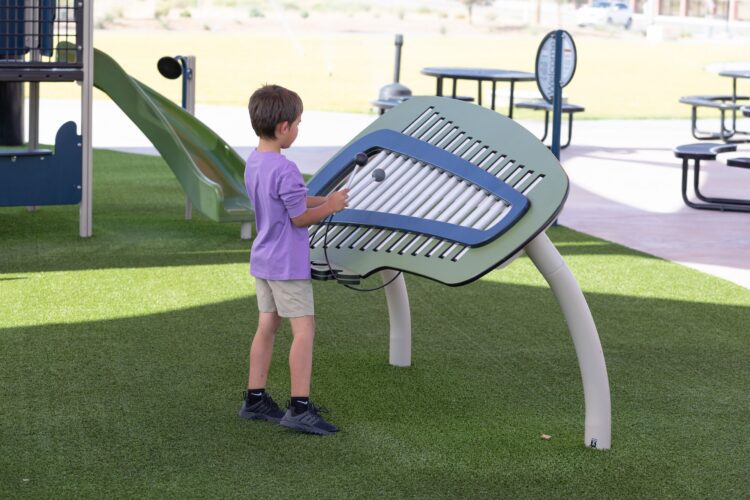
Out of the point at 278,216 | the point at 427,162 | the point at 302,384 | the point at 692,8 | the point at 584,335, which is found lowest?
the point at 302,384

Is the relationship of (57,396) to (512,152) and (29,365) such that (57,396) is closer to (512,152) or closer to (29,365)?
(29,365)

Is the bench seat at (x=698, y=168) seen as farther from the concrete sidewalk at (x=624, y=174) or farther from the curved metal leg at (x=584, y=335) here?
the curved metal leg at (x=584, y=335)

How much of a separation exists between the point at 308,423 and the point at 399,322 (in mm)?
916

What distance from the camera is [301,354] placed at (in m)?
3.73

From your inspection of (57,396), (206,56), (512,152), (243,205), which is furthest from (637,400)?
(206,56)

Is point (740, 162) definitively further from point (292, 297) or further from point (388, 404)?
point (292, 297)

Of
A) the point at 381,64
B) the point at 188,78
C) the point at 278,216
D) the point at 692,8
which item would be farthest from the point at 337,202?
the point at 692,8

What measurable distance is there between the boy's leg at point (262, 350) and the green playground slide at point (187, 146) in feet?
10.5

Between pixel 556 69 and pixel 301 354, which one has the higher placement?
pixel 556 69

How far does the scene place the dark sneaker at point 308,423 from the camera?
3.74 metres

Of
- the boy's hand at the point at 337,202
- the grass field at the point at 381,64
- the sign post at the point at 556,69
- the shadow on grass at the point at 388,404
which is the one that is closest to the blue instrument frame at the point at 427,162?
the boy's hand at the point at 337,202

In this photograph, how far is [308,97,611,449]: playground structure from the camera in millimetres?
3518

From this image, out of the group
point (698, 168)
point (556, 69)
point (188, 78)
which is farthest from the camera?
point (698, 168)

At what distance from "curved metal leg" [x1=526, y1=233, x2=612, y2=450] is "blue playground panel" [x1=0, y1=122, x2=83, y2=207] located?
13.9 ft
